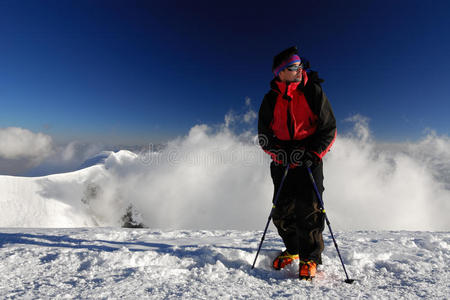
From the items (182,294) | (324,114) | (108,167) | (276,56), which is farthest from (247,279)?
(108,167)

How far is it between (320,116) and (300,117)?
9.7 inches

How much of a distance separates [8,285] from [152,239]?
2376 millimetres

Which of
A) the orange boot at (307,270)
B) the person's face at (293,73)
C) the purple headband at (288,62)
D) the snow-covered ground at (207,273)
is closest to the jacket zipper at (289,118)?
the person's face at (293,73)

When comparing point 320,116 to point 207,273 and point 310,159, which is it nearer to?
point 310,159

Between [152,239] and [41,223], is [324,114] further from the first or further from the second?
[41,223]

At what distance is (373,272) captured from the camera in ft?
9.41

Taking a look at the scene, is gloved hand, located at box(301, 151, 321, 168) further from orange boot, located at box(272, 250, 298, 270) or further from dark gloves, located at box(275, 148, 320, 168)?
orange boot, located at box(272, 250, 298, 270)

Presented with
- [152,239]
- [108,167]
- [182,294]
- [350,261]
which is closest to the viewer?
[182,294]

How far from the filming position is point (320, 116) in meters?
2.84

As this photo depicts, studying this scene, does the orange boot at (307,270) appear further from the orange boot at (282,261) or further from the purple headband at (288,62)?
the purple headband at (288,62)

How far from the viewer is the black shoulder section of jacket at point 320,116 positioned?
9.33ft

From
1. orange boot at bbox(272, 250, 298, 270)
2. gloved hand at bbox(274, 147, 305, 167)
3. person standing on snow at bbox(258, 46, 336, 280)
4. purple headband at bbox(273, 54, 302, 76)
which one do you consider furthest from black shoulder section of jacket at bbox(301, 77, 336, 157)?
orange boot at bbox(272, 250, 298, 270)

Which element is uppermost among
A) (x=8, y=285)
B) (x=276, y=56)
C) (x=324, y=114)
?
(x=276, y=56)

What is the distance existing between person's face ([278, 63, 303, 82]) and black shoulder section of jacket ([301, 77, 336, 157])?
0.16m
